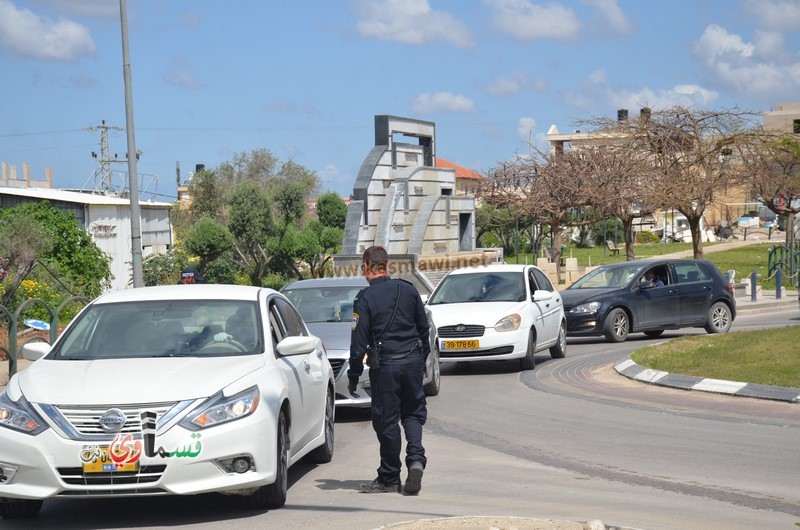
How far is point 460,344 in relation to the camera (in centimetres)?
1677

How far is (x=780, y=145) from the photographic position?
45.4 metres

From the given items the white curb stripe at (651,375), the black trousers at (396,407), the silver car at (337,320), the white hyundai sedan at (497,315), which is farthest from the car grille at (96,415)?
the white curb stripe at (651,375)

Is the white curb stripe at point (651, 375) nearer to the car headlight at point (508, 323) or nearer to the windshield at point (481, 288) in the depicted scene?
the car headlight at point (508, 323)

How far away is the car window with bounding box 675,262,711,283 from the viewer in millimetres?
22516

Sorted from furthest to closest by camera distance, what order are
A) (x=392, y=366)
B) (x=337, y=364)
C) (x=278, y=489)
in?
(x=337, y=364)
(x=392, y=366)
(x=278, y=489)

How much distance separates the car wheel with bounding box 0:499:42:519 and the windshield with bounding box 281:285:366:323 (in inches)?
247

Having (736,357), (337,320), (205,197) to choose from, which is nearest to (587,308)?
(736,357)

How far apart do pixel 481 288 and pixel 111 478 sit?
11972 millimetres

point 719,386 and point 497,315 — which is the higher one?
point 497,315

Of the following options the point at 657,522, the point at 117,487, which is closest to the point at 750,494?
the point at 657,522

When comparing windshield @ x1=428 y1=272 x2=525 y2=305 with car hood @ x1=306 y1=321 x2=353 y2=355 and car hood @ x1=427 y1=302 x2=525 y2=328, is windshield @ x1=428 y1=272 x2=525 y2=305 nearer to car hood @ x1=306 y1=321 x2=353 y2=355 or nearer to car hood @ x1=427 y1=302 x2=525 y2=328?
car hood @ x1=427 y1=302 x2=525 y2=328

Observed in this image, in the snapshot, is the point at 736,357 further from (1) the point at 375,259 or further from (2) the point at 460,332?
(1) the point at 375,259

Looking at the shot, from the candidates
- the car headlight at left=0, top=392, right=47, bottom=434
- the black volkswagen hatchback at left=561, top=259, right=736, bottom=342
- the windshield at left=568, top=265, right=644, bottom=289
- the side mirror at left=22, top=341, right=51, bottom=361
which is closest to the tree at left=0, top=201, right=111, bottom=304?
the windshield at left=568, top=265, right=644, bottom=289

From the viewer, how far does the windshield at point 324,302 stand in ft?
44.7
